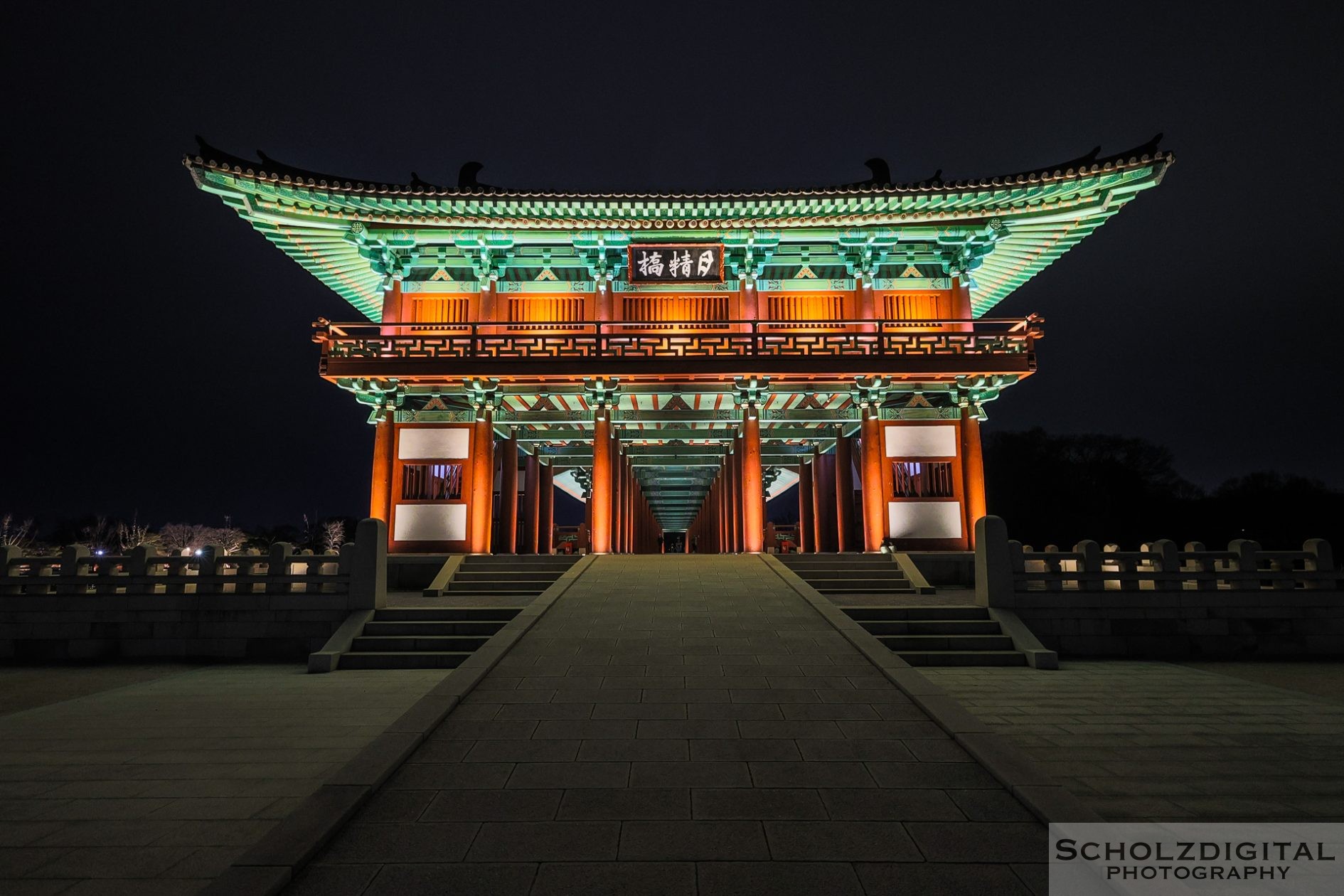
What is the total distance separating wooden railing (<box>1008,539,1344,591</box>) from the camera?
12.4m

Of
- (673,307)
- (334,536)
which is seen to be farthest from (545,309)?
(334,536)

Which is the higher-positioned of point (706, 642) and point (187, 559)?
point (187, 559)

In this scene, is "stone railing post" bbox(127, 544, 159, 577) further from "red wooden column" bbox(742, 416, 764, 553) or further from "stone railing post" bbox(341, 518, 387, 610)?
"red wooden column" bbox(742, 416, 764, 553)

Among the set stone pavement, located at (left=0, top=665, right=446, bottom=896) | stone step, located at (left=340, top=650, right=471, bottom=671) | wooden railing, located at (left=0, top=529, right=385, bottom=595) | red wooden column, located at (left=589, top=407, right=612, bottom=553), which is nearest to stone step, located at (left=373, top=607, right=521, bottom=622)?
wooden railing, located at (left=0, top=529, right=385, bottom=595)

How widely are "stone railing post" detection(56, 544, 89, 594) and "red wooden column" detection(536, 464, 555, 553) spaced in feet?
47.7

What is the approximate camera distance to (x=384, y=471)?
61.1 ft

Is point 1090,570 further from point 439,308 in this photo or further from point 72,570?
point 72,570

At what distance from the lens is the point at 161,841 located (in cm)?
491

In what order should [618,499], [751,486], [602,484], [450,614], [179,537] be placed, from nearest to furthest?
[450,614] < [751,486] < [602,484] < [618,499] < [179,537]

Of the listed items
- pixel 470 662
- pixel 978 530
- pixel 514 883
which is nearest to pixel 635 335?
pixel 978 530

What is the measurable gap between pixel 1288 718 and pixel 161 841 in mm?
11987

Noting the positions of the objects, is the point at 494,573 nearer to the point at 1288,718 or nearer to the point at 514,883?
the point at 514,883

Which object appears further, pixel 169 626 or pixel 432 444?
pixel 432 444

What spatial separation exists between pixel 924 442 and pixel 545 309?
38.7ft
